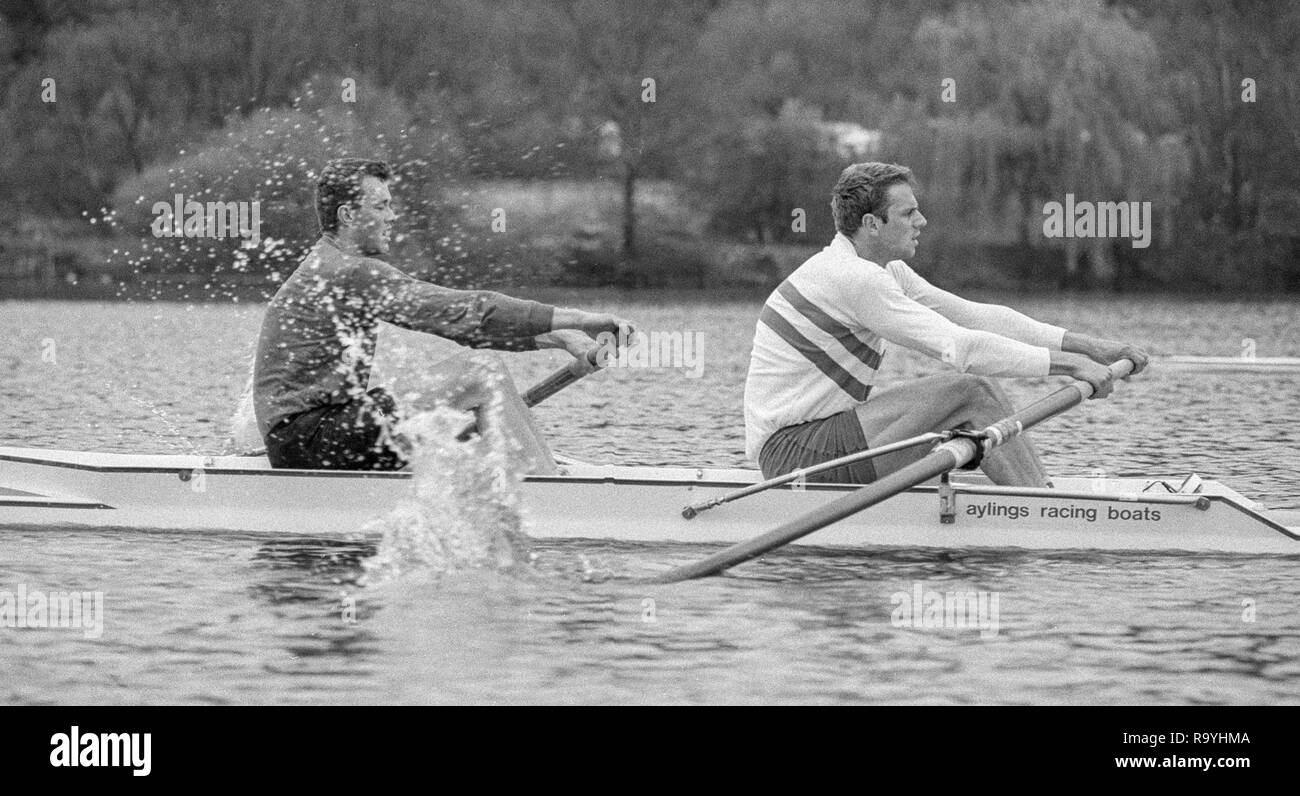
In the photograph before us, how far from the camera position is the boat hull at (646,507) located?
8742mm

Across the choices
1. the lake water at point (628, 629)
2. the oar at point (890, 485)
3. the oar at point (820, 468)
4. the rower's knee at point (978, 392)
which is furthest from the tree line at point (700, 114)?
the oar at point (890, 485)

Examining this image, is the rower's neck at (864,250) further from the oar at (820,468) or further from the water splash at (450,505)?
the water splash at (450,505)

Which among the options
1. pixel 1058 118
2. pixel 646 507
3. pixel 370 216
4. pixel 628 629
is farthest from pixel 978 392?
pixel 1058 118

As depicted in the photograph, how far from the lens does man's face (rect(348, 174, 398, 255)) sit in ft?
28.9

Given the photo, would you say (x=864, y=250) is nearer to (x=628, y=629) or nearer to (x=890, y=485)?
(x=890, y=485)

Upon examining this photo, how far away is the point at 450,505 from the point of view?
8.91 meters

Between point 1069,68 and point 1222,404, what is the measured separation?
21.3 meters

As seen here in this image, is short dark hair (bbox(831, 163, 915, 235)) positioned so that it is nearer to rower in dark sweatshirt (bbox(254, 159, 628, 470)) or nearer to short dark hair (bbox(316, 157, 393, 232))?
rower in dark sweatshirt (bbox(254, 159, 628, 470))

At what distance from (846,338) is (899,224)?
→ 548 mm

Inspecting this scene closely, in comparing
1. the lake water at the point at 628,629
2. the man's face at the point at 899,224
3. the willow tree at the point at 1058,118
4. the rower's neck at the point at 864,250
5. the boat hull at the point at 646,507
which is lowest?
the lake water at the point at 628,629

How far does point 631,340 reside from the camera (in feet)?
27.6

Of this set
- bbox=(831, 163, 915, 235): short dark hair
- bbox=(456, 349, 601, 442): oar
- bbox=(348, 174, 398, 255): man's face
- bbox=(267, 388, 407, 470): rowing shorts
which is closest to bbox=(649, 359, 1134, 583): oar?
bbox=(831, 163, 915, 235): short dark hair

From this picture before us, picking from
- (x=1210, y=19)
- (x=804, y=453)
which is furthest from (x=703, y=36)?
(x=804, y=453)
